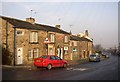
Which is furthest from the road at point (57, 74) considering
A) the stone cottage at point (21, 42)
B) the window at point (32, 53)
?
the window at point (32, 53)

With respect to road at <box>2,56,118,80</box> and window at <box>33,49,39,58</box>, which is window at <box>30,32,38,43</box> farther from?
road at <box>2,56,118,80</box>

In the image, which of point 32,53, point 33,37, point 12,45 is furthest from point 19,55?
point 33,37

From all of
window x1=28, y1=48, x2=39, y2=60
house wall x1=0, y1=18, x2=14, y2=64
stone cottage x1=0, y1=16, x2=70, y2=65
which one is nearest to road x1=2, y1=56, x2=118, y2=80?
house wall x1=0, y1=18, x2=14, y2=64

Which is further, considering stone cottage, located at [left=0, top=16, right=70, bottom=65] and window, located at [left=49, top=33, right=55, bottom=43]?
window, located at [left=49, top=33, right=55, bottom=43]

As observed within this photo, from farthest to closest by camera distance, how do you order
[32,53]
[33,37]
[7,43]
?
[33,37] < [32,53] < [7,43]

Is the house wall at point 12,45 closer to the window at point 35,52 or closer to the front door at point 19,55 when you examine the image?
the front door at point 19,55

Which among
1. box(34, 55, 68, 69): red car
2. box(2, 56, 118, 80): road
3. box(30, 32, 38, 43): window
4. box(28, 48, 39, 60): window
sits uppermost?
box(30, 32, 38, 43): window

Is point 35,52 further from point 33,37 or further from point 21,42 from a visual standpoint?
point 21,42

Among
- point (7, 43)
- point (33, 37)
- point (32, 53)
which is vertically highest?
point (33, 37)

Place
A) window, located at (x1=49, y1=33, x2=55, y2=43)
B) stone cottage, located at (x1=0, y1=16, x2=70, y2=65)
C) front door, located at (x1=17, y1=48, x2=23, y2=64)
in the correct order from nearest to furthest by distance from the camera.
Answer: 1. stone cottage, located at (x1=0, y1=16, x2=70, y2=65)
2. front door, located at (x1=17, y1=48, x2=23, y2=64)
3. window, located at (x1=49, y1=33, x2=55, y2=43)

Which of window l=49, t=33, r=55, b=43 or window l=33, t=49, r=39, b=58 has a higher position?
window l=49, t=33, r=55, b=43

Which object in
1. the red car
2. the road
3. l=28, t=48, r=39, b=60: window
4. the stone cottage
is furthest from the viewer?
l=28, t=48, r=39, b=60: window

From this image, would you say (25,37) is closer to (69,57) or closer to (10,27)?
(10,27)

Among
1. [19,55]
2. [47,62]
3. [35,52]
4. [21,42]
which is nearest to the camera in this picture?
[47,62]
